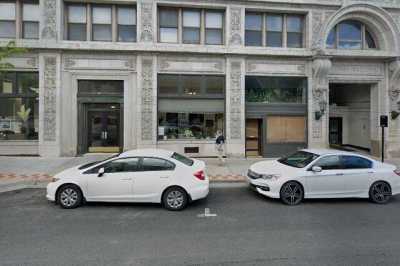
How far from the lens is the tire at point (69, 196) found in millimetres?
6848

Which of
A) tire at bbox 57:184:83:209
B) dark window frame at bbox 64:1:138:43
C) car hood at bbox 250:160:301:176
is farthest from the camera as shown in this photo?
dark window frame at bbox 64:1:138:43

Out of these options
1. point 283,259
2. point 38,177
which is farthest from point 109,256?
point 38,177

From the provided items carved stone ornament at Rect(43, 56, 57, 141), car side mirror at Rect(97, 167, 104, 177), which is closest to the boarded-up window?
car side mirror at Rect(97, 167, 104, 177)

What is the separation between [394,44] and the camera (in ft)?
49.4

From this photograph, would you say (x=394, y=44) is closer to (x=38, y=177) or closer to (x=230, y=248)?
(x=230, y=248)

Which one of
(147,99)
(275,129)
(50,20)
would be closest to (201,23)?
(147,99)

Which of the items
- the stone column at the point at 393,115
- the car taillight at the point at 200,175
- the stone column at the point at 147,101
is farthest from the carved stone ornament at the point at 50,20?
the stone column at the point at 393,115

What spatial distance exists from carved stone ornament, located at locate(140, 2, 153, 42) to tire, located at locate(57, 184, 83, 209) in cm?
956

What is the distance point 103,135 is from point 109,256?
11202mm

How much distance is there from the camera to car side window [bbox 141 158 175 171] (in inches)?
279

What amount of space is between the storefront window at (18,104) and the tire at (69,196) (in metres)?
8.83

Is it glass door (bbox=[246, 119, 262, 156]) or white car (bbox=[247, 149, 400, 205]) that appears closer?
white car (bbox=[247, 149, 400, 205])

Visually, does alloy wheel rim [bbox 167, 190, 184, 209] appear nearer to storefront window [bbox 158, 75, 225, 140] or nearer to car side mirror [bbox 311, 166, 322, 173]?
car side mirror [bbox 311, 166, 322, 173]

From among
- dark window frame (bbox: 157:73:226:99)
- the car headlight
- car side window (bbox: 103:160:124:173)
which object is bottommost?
the car headlight
